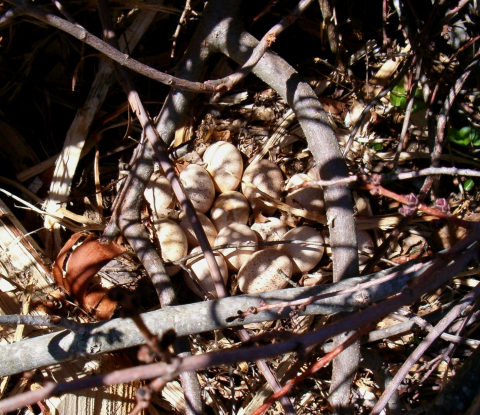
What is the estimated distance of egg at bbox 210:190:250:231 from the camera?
84.0 inches

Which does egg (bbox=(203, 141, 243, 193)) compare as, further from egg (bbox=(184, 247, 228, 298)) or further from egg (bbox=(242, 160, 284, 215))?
egg (bbox=(184, 247, 228, 298))

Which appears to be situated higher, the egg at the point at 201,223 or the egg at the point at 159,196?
the egg at the point at 159,196

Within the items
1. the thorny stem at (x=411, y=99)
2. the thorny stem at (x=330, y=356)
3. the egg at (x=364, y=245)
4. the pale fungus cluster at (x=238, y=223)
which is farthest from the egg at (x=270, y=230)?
the thorny stem at (x=330, y=356)

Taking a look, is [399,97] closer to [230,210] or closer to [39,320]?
[230,210]

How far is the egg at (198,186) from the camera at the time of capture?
6.93 ft

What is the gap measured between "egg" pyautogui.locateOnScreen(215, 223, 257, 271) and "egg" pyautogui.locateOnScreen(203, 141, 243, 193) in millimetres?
251

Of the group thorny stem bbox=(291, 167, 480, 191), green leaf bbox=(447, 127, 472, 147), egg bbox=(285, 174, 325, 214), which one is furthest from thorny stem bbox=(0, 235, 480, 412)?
green leaf bbox=(447, 127, 472, 147)

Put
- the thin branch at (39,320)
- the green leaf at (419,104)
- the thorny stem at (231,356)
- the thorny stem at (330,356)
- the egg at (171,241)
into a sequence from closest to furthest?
the thorny stem at (231,356), the thorny stem at (330,356), the thin branch at (39,320), the egg at (171,241), the green leaf at (419,104)

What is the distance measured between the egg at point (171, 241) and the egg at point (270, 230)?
38 centimetres

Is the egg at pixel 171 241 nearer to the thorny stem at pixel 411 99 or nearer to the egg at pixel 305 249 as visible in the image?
the egg at pixel 305 249

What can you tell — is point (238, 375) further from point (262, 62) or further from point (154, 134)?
point (262, 62)

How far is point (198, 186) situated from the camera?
212 centimetres

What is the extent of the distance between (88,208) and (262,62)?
113 centimetres

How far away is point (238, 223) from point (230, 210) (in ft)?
0.30
